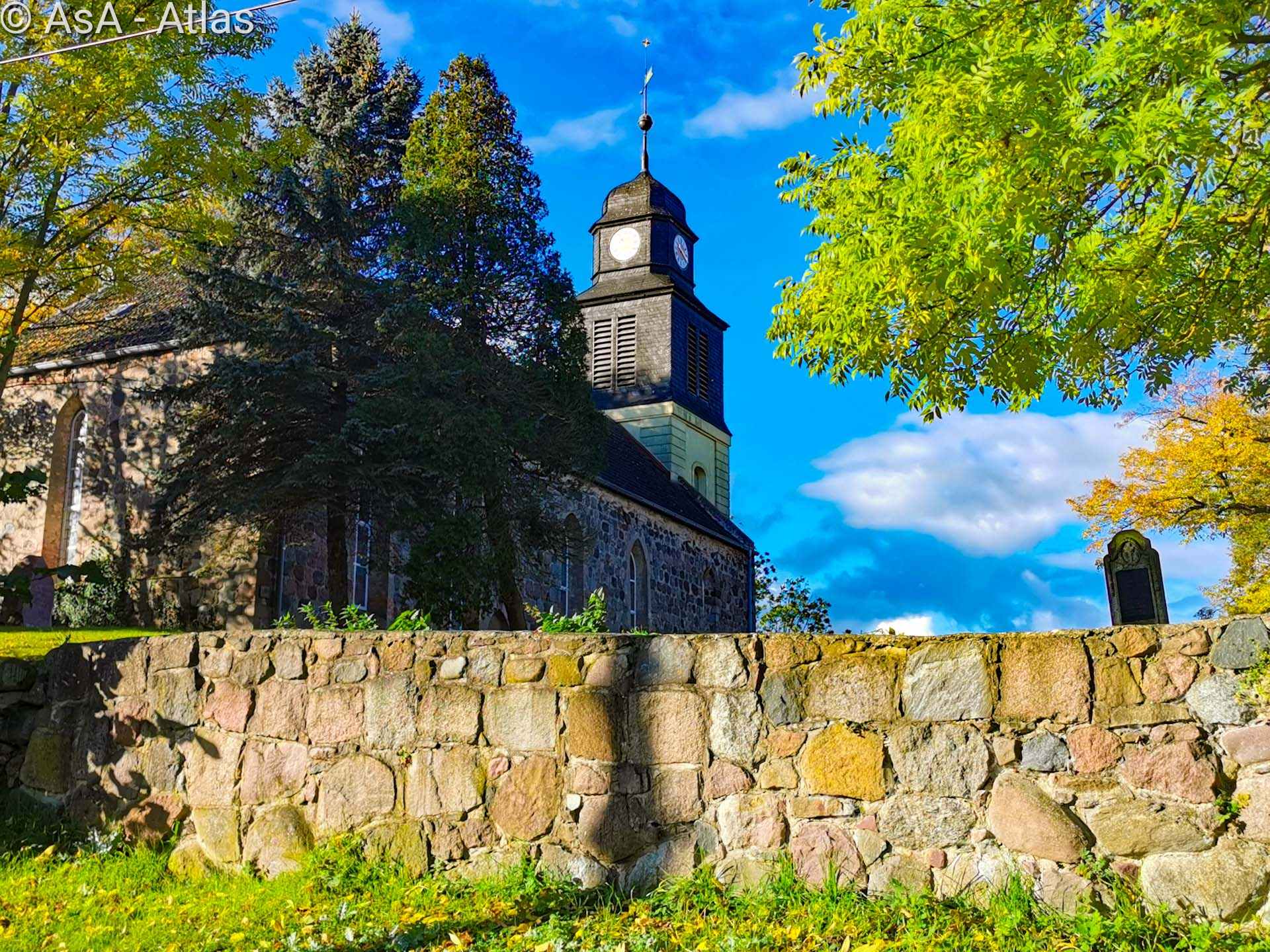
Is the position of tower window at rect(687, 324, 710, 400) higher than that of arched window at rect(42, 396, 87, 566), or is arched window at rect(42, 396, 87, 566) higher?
tower window at rect(687, 324, 710, 400)

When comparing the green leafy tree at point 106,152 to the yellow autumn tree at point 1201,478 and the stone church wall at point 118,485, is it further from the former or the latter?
the yellow autumn tree at point 1201,478

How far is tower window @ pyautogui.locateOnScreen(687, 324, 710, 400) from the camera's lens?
3316 cm

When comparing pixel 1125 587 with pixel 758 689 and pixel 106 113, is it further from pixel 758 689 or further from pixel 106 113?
pixel 106 113

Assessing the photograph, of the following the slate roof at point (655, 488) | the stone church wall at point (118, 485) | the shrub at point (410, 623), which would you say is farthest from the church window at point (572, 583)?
the shrub at point (410, 623)

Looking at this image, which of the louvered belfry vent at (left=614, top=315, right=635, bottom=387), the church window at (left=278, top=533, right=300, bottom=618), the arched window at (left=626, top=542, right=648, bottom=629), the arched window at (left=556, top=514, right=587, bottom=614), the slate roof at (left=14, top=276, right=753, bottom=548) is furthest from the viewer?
the louvered belfry vent at (left=614, top=315, right=635, bottom=387)

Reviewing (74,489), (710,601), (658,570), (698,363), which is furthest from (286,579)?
(698,363)

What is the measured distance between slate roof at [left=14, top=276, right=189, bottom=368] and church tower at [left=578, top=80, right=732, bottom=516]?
15.1 m

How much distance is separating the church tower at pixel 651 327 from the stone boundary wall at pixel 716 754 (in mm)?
24555

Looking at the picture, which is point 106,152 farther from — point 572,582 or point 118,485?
point 572,582

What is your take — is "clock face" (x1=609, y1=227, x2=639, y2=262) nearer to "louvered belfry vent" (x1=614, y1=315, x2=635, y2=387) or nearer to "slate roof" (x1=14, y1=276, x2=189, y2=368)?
"louvered belfry vent" (x1=614, y1=315, x2=635, y2=387)

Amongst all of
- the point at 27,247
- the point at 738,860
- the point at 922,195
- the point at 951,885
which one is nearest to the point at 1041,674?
the point at 951,885

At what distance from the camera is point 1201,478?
17688 mm

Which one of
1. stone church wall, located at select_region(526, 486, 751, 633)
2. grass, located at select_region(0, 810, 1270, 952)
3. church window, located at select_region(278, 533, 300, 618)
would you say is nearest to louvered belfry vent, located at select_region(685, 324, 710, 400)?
stone church wall, located at select_region(526, 486, 751, 633)

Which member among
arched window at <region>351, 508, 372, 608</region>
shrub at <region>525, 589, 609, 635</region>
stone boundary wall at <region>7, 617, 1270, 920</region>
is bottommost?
stone boundary wall at <region>7, 617, 1270, 920</region>
